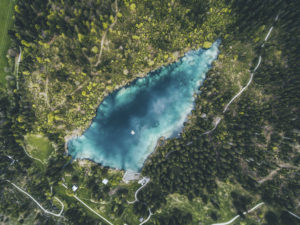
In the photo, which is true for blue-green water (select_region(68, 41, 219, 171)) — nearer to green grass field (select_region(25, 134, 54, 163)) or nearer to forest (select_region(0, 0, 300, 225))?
forest (select_region(0, 0, 300, 225))

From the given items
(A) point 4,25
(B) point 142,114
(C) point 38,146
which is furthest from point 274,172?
(A) point 4,25

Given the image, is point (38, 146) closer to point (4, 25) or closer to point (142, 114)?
point (142, 114)

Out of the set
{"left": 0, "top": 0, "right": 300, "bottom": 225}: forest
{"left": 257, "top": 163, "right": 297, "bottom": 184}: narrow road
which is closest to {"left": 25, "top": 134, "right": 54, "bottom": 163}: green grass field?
{"left": 0, "top": 0, "right": 300, "bottom": 225}: forest

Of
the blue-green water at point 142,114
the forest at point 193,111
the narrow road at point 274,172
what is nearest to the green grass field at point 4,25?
the forest at point 193,111

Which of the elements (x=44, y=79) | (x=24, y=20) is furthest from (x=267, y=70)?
(x=24, y=20)

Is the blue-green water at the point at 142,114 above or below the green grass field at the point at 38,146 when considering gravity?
above

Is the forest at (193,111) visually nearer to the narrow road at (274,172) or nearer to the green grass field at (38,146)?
the narrow road at (274,172)

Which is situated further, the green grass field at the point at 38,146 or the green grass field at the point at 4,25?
the green grass field at the point at 38,146
